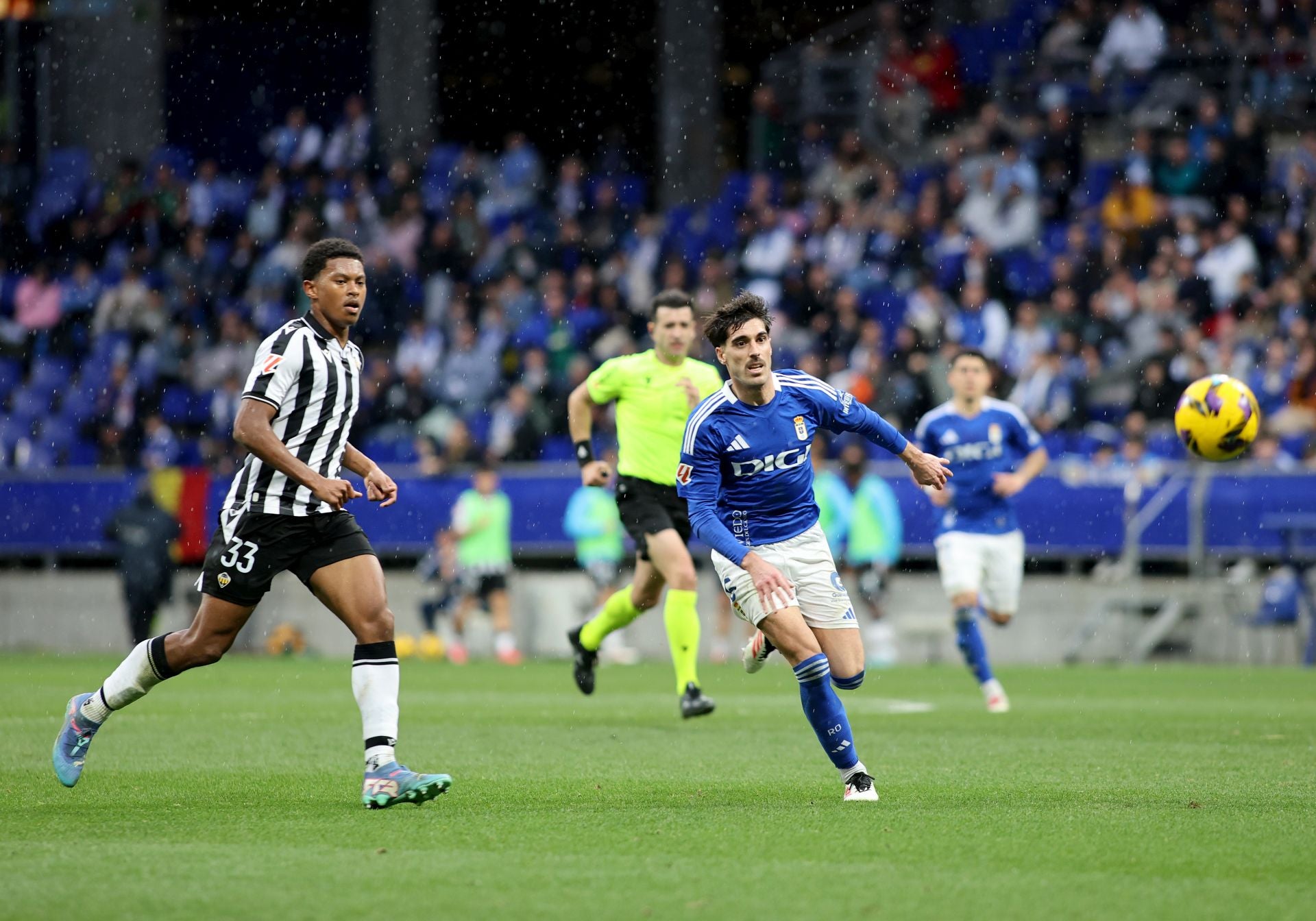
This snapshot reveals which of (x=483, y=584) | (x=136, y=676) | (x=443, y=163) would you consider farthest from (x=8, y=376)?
(x=136, y=676)

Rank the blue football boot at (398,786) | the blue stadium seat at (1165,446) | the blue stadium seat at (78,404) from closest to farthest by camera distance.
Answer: the blue football boot at (398,786) < the blue stadium seat at (1165,446) < the blue stadium seat at (78,404)

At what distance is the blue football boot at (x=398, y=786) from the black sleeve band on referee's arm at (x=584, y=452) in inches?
171

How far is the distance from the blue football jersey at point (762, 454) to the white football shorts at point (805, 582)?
0.09 metres

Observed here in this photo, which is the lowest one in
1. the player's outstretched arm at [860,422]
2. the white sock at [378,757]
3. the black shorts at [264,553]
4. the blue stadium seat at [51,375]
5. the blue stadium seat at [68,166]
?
the white sock at [378,757]

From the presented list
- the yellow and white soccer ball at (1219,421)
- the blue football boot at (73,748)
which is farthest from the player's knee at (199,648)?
the yellow and white soccer ball at (1219,421)

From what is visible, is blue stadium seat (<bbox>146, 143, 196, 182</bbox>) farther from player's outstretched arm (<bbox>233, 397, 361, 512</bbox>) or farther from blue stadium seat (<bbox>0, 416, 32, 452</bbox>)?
player's outstretched arm (<bbox>233, 397, 361, 512</bbox>)

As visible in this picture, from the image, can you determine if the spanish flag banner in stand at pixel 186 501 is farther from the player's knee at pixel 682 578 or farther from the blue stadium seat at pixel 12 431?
the player's knee at pixel 682 578

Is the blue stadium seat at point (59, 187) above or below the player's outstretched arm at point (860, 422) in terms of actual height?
above

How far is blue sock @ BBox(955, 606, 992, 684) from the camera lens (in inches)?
483

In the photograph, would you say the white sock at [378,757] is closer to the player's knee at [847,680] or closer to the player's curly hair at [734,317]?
the player's knee at [847,680]

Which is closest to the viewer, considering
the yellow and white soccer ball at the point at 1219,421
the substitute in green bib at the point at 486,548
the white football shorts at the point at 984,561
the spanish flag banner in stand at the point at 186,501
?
the yellow and white soccer ball at the point at 1219,421

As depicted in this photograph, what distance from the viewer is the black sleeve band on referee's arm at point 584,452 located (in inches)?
439

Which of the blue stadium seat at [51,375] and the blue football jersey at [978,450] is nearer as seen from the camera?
the blue football jersey at [978,450]

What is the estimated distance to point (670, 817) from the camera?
6.75 meters
